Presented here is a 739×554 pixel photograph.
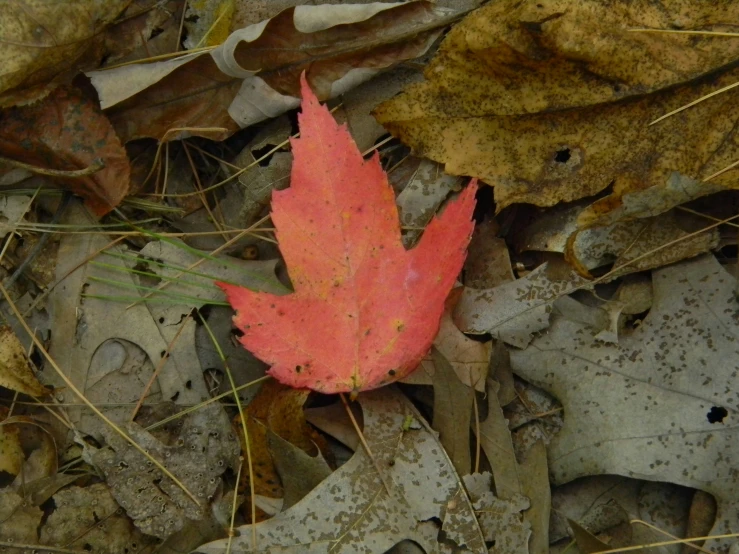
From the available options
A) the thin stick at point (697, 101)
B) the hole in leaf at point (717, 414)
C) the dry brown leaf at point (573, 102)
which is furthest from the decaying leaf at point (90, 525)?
the thin stick at point (697, 101)

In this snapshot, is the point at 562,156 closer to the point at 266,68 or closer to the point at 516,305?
the point at 516,305

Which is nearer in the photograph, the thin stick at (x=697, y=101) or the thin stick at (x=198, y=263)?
the thin stick at (x=697, y=101)

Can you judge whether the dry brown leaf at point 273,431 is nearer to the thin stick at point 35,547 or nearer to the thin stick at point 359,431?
the thin stick at point 359,431

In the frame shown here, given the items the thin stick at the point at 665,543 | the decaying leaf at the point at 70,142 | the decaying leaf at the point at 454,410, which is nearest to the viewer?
the thin stick at the point at 665,543

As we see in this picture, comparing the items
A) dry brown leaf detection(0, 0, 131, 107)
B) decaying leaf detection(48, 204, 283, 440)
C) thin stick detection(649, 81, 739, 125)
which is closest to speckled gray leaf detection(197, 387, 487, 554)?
decaying leaf detection(48, 204, 283, 440)

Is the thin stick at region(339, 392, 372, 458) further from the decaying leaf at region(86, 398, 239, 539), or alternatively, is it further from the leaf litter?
the decaying leaf at region(86, 398, 239, 539)

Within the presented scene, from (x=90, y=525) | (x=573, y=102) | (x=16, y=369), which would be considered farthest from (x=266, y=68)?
(x=90, y=525)

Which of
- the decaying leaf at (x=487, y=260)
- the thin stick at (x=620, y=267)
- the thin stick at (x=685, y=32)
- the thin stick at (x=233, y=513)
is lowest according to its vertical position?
the thin stick at (x=233, y=513)

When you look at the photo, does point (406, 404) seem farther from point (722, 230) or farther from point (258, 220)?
point (722, 230)
